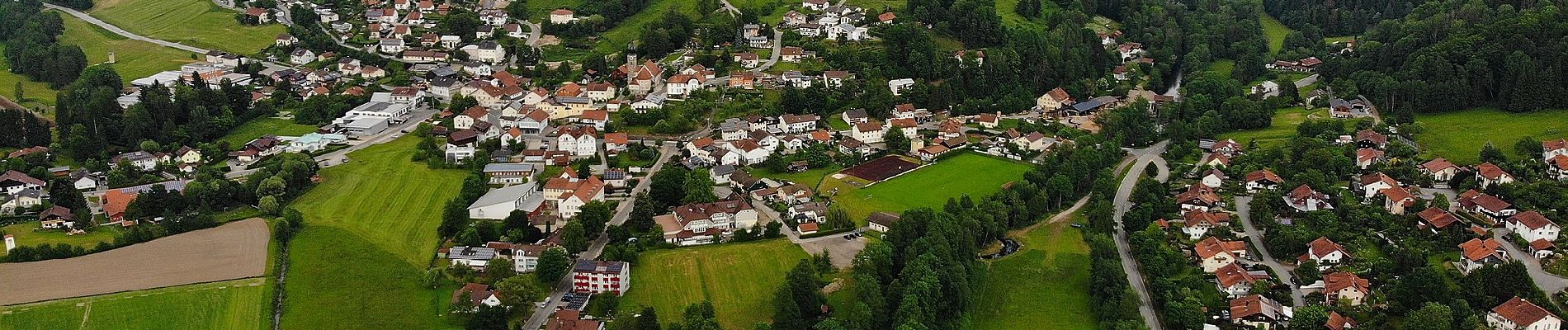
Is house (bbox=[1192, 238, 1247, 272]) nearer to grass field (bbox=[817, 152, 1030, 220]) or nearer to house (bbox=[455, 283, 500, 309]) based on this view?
grass field (bbox=[817, 152, 1030, 220])

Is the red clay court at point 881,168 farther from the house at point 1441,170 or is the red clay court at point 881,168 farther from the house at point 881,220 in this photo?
the house at point 1441,170

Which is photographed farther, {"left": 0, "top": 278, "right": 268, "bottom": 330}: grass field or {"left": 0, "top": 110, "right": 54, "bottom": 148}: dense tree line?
{"left": 0, "top": 110, "right": 54, "bottom": 148}: dense tree line

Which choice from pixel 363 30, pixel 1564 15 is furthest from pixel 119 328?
pixel 1564 15

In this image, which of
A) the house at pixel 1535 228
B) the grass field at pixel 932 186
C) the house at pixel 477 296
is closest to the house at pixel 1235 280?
the house at pixel 1535 228

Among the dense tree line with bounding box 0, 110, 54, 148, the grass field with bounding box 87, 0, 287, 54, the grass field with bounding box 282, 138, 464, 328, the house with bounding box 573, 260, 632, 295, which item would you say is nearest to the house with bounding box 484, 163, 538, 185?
the grass field with bounding box 282, 138, 464, 328

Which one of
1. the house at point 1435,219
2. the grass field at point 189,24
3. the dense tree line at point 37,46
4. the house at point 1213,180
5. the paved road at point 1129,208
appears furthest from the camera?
the grass field at point 189,24

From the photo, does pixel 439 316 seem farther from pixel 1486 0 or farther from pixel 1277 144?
pixel 1486 0
